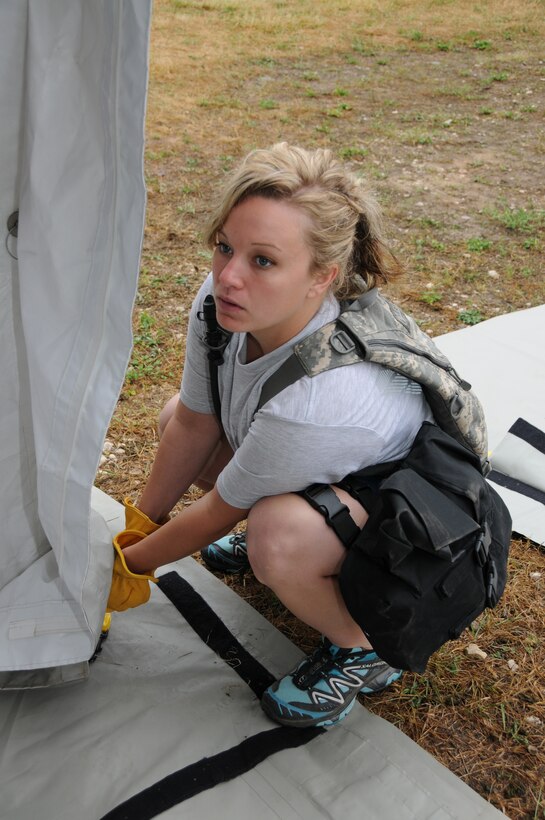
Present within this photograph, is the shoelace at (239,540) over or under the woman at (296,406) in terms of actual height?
under

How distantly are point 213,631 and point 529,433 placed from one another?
4.02ft

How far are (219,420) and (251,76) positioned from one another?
5.54m

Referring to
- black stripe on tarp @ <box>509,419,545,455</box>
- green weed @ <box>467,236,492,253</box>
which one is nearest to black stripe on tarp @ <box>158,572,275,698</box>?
black stripe on tarp @ <box>509,419,545,455</box>

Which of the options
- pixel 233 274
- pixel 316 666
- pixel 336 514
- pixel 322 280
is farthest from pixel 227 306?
pixel 316 666

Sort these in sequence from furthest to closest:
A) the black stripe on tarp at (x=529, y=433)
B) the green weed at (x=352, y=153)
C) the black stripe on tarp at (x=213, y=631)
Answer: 1. the green weed at (x=352, y=153)
2. the black stripe on tarp at (x=529, y=433)
3. the black stripe on tarp at (x=213, y=631)

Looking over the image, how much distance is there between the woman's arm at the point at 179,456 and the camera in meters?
1.70

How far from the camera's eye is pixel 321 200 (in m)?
1.30

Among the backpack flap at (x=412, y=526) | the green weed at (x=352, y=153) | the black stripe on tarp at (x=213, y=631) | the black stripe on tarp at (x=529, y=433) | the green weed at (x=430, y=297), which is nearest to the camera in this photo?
the backpack flap at (x=412, y=526)

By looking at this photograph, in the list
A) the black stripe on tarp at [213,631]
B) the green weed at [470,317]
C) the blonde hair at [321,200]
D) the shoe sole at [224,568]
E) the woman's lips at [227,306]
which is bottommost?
the shoe sole at [224,568]

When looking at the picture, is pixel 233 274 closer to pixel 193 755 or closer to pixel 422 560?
pixel 422 560

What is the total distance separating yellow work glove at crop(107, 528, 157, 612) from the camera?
155 centimetres

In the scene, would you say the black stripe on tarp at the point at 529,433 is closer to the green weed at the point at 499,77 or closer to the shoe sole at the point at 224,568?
the shoe sole at the point at 224,568

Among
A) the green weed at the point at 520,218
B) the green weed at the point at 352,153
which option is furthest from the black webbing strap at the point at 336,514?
the green weed at the point at 352,153

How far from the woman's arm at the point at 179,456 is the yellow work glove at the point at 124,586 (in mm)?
189
